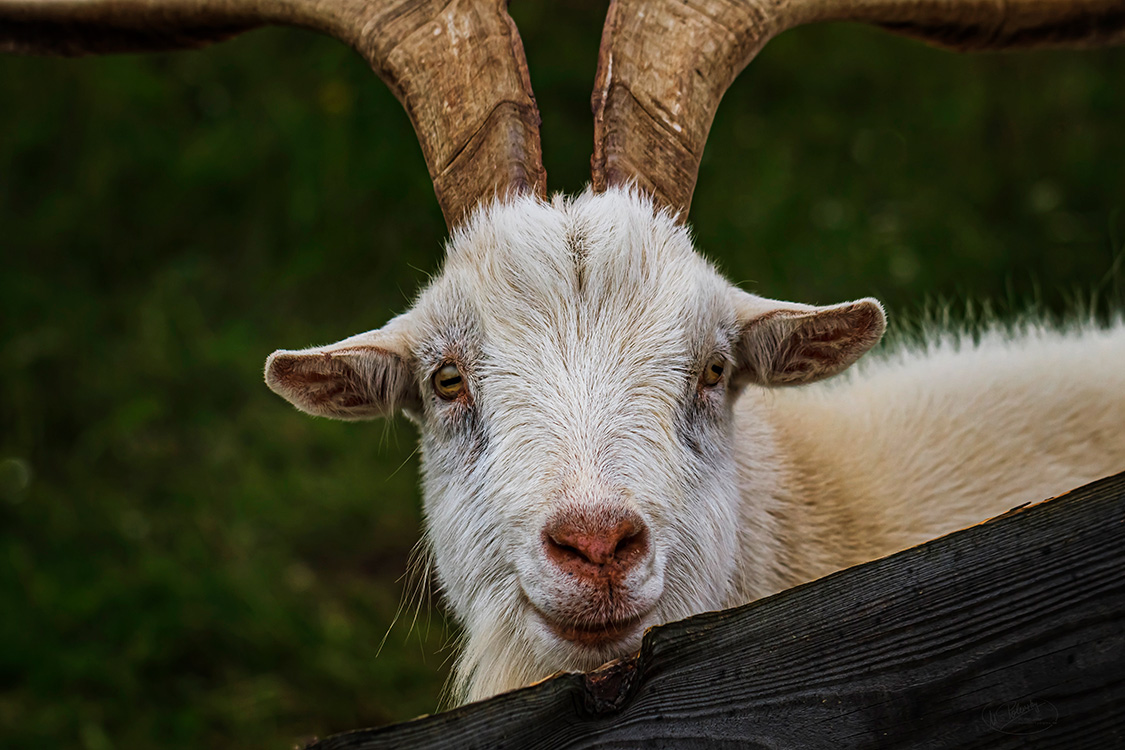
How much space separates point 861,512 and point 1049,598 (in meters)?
1.73

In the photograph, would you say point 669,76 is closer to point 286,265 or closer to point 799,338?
point 799,338

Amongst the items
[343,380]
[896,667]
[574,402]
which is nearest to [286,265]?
[343,380]

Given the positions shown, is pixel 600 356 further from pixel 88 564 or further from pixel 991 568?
pixel 88 564

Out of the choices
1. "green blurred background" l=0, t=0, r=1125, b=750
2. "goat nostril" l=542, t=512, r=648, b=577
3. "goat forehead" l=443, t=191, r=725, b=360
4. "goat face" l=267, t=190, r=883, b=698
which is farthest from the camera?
"green blurred background" l=0, t=0, r=1125, b=750

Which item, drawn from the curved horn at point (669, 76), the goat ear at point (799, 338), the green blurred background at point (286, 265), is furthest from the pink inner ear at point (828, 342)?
the green blurred background at point (286, 265)

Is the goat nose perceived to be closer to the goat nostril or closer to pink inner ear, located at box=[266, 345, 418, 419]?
the goat nostril

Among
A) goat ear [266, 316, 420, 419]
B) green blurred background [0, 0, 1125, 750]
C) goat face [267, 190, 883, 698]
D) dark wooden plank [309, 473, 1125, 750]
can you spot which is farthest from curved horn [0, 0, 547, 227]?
green blurred background [0, 0, 1125, 750]

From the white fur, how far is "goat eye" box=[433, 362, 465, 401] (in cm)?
3

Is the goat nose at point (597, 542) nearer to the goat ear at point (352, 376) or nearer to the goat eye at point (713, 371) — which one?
the goat eye at point (713, 371)

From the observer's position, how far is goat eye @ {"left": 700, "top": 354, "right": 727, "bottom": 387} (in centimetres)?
255

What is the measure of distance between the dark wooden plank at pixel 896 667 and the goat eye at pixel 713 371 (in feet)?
3.35

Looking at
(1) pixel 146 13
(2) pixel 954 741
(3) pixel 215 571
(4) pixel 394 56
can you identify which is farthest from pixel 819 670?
(3) pixel 215 571

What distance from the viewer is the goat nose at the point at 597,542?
6.48ft

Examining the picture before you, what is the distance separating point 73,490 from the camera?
604cm
